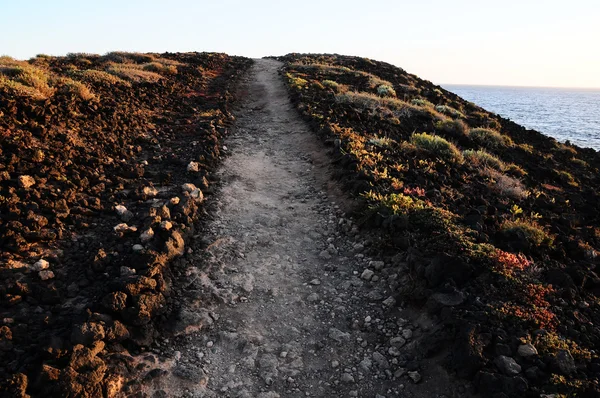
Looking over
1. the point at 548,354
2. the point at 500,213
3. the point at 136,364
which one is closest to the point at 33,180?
the point at 136,364

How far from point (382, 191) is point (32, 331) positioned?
6.87m

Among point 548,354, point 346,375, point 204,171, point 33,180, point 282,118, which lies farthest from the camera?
point 282,118

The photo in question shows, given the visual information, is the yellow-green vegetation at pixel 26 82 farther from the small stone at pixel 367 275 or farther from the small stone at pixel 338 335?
the small stone at pixel 338 335

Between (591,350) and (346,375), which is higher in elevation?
(591,350)

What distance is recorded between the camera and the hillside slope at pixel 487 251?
4.66m

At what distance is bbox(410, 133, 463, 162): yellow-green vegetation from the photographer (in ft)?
44.5

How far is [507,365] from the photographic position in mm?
4516

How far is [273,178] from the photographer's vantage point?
436 inches

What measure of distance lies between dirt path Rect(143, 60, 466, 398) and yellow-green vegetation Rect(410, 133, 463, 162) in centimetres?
578

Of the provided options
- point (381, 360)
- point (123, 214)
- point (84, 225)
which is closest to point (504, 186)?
point (381, 360)

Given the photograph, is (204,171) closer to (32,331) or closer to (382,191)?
(382,191)

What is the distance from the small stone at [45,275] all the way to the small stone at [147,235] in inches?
56.8

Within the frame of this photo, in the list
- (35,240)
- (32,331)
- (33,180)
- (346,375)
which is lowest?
(346,375)

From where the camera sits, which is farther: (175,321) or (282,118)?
(282,118)
